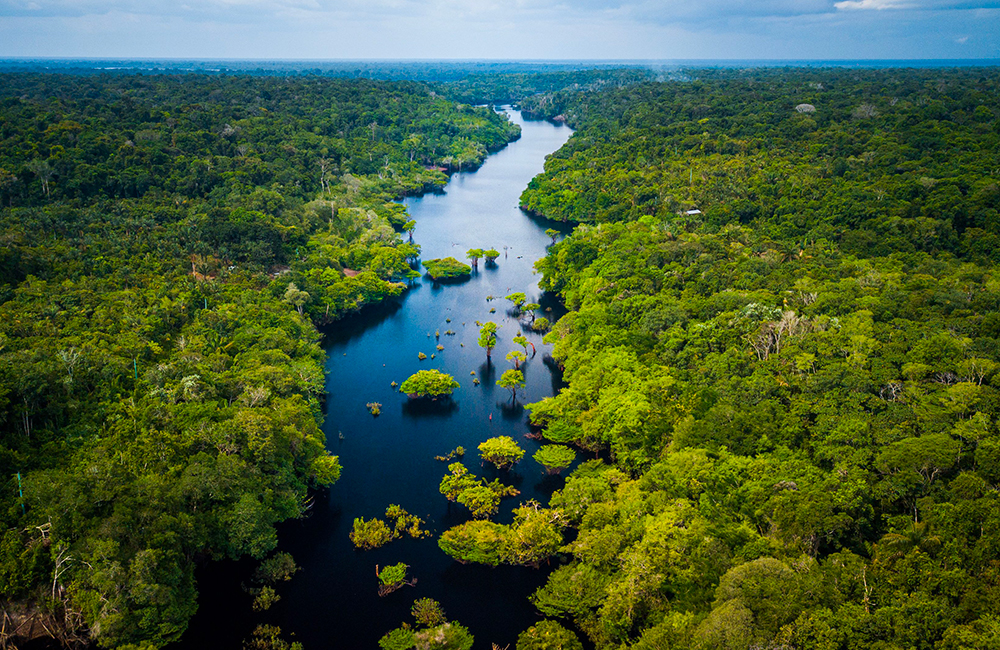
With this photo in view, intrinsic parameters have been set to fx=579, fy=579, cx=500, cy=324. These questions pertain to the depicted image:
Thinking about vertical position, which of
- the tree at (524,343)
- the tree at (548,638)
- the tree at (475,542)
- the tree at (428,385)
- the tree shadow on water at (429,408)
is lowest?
the tree at (548,638)

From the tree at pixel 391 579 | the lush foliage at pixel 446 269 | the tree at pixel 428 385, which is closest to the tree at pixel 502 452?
the tree at pixel 428 385

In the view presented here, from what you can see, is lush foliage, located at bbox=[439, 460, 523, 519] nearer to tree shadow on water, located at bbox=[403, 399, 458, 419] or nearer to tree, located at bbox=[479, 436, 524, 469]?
tree, located at bbox=[479, 436, 524, 469]

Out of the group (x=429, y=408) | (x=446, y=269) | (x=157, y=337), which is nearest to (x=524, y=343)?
(x=429, y=408)

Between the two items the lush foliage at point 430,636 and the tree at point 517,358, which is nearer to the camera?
the lush foliage at point 430,636

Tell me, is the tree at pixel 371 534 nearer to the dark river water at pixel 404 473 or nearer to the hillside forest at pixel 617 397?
the dark river water at pixel 404 473

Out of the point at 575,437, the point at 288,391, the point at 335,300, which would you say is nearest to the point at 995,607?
the point at 575,437

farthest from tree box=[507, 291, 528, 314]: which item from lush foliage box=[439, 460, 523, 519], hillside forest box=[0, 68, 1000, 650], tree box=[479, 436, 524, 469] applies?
lush foliage box=[439, 460, 523, 519]
